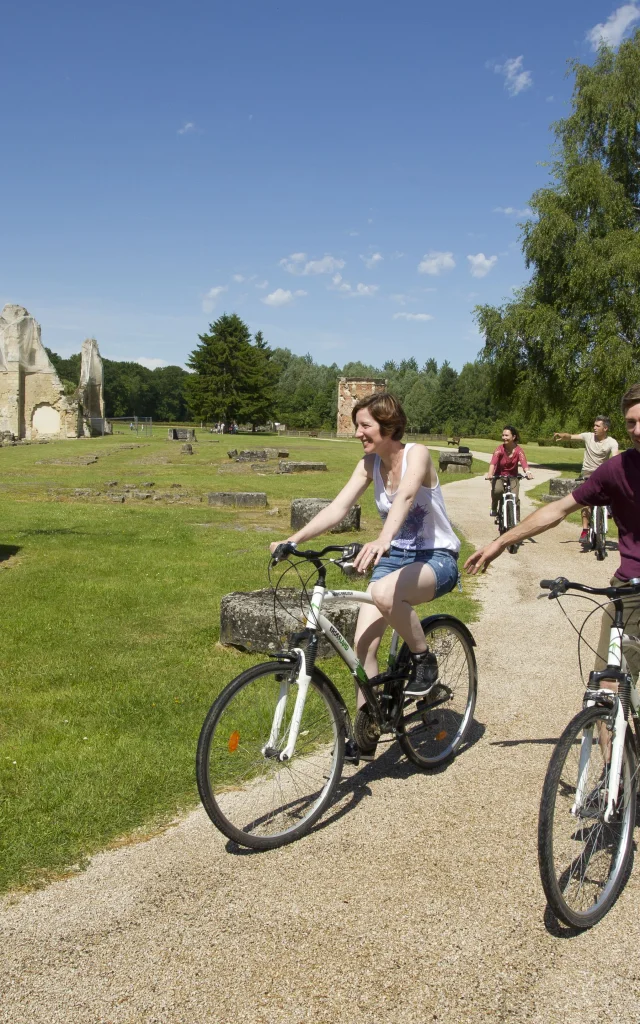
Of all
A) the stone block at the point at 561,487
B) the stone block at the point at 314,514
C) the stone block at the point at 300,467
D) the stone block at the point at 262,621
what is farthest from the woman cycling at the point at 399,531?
the stone block at the point at 300,467

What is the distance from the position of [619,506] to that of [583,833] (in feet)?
4.50

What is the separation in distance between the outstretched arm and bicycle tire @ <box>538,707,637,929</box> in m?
0.80

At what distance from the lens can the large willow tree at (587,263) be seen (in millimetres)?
29125

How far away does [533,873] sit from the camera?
3336 mm

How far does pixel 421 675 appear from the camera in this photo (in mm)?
4156

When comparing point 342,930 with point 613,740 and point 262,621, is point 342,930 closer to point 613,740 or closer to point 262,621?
point 613,740

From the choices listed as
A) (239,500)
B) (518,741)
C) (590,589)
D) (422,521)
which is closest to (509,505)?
(239,500)

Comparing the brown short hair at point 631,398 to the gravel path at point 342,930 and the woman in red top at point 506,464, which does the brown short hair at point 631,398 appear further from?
the woman in red top at point 506,464

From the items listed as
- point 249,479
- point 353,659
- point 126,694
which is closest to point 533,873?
point 353,659

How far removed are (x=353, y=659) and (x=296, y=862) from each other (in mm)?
936

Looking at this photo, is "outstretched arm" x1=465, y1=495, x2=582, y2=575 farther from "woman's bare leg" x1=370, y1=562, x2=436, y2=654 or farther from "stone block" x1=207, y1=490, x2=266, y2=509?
"stone block" x1=207, y1=490, x2=266, y2=509

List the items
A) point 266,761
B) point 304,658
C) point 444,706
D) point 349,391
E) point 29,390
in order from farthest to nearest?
point 349,391, point 29,390, point 444,706, point 266,761, point 304,658

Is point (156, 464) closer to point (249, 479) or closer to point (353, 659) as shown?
point (249, 479)

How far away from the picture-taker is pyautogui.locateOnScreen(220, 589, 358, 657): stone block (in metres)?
6.41
